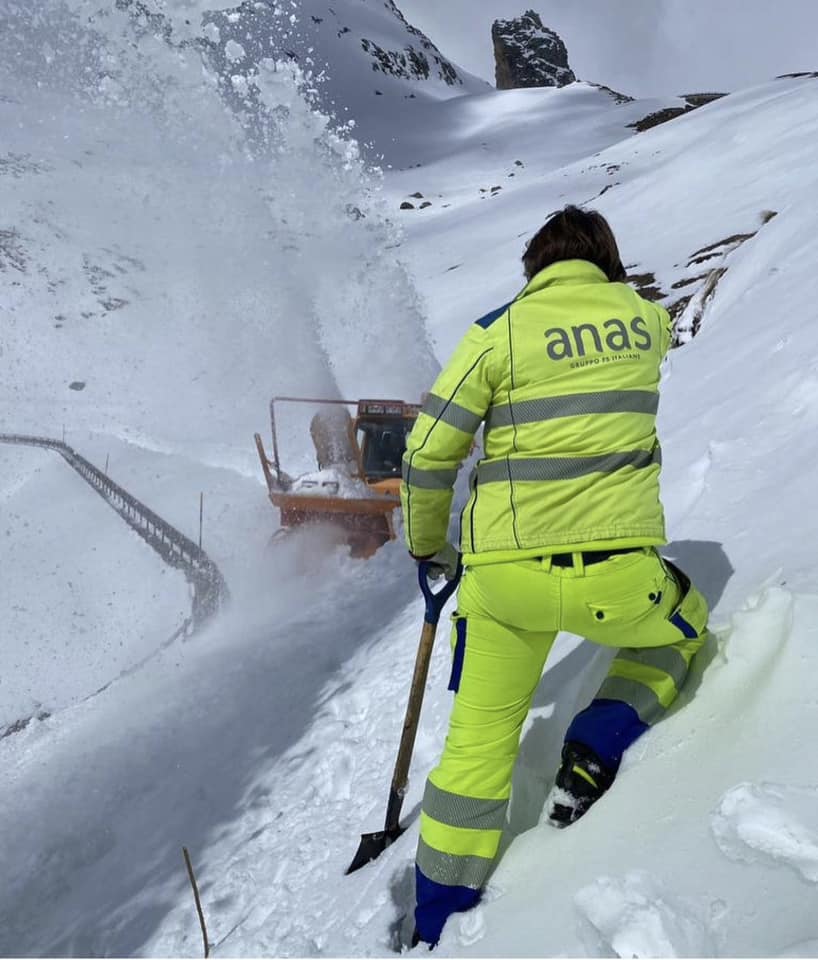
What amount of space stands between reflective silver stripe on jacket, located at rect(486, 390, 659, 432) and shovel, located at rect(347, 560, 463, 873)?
0.82m

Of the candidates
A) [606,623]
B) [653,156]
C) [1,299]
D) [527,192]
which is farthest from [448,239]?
[606,623]

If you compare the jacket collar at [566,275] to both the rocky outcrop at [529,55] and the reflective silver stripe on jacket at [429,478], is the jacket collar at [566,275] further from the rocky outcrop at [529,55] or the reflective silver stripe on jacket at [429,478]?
the rocky outcrop at [529,55]

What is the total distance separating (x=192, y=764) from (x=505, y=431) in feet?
10.7

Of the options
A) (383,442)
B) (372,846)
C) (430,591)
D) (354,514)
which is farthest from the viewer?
(383,442)

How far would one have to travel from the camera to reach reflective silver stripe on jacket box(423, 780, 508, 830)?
220 centimetres

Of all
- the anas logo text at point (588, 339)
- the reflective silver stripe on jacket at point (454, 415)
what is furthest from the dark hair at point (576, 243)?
the reflective silver stripe on jacket at point (454, 415)

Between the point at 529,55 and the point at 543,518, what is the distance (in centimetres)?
11166

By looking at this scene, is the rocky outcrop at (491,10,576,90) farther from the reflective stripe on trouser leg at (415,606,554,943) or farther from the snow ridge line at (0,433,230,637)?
the reflective stripe on trouser leg at (415,606,554,943)

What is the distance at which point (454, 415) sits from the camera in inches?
85.7

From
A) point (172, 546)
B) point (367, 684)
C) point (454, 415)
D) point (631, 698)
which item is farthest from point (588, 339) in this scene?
point (172, 546)

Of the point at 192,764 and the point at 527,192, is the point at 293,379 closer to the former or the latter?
the point at 192,764

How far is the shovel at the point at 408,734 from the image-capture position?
290 centimetres

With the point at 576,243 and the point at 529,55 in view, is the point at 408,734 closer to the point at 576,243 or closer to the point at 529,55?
the point at 576,243

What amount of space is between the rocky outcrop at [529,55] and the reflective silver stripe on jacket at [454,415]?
107m
